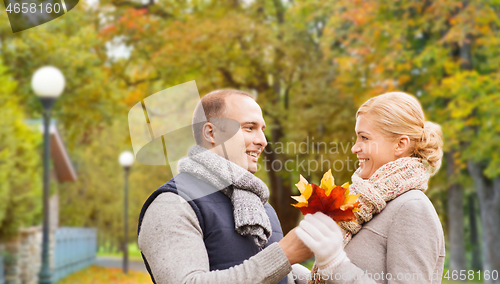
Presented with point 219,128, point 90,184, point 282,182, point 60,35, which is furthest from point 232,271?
point 90,184

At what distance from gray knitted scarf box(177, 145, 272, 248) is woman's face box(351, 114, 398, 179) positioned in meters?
0.56

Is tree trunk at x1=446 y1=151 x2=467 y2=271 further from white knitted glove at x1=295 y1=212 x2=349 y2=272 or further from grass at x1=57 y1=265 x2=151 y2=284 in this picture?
white knitted glove at x1=295 y1=212 x2=349 y2=272

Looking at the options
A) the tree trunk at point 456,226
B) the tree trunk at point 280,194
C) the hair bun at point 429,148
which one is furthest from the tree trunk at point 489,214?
the hair bun at point 429,148

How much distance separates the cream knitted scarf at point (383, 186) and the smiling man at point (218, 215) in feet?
1.22

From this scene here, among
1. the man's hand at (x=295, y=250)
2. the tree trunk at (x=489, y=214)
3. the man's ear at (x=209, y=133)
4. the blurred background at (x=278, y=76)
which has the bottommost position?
the tree trunk at (x=489, y=214)

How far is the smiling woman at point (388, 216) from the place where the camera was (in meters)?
2.04

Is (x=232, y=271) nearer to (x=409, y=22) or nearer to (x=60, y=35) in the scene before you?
(x=409, y=22)

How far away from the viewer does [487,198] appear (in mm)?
12734

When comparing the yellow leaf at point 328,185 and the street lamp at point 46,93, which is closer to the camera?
the yellow leaf at point 328,185

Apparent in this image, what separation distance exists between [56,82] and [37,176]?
4.89 metres

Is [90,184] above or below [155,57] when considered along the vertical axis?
below

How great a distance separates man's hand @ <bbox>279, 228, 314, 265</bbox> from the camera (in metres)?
2.02

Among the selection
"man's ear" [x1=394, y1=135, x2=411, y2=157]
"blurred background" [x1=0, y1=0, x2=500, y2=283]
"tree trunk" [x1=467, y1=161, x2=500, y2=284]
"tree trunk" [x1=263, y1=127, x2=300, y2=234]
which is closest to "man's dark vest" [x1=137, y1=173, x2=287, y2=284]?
"man's ear" [x1=394, y1=135, x2=411, y2=157]

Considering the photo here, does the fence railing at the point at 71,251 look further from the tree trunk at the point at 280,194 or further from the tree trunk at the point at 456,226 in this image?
the tree trunk at the point at 456,226
